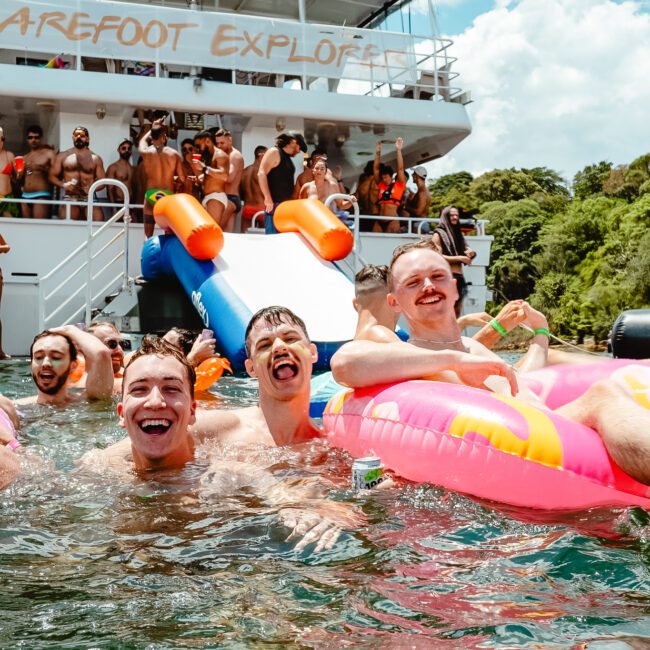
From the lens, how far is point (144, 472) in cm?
338

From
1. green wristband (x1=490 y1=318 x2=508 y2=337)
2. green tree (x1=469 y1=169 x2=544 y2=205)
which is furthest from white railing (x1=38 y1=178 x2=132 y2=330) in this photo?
green tree (x1=469 y1=169 x2=544 y2=205)

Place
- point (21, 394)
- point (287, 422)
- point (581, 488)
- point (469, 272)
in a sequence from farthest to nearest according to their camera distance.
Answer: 1. point (469, 272)
2. point (21, 394)
3. point (287, 422)
4. point (581, 488)

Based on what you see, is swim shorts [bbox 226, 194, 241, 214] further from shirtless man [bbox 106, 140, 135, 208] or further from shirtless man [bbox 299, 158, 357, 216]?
shirtless man [bbox 106, 140, 135, 208]

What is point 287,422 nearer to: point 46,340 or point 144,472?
point 144,472

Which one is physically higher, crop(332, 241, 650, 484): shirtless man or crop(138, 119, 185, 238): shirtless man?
crop(138, 119, 185, 238): shirtless man

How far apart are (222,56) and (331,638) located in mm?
11832

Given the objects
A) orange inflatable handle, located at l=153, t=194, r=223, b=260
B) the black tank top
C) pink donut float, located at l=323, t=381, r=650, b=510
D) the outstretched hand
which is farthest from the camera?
the black tank top

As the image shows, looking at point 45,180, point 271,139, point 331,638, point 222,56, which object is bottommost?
point 331,638

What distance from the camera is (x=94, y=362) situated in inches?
224

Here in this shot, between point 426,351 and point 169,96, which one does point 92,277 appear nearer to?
point 169,96

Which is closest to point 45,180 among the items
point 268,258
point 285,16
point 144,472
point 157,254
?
point 157,254

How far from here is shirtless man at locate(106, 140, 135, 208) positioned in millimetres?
11781

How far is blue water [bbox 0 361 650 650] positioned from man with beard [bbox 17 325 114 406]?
2076 mm

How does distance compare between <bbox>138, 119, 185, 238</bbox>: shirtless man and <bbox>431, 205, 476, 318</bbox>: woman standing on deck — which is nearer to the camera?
<bbox>431, 205, 476, 318</bbox>: woman standing on deck
